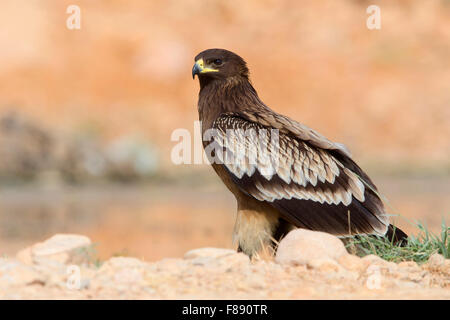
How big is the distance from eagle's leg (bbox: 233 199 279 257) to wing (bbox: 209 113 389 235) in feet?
0.62

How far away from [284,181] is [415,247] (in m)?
1.55

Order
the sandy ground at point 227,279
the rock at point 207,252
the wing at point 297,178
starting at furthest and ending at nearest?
1. the wing at point 297,178
2. the rock at point 207,252
3. the sandy ground at point 227,279

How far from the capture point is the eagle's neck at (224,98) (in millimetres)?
9094

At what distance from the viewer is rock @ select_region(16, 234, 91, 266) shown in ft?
25.0

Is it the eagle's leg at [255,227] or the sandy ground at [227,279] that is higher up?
the eagle's leg at [255,227]

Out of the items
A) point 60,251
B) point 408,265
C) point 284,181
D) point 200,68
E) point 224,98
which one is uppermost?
point 200,68

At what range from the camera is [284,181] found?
27.8 feet

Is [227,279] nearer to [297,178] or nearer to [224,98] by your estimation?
[297,178]

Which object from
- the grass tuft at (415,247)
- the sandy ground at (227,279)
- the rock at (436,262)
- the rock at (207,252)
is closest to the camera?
the sandy ground at (227,279)

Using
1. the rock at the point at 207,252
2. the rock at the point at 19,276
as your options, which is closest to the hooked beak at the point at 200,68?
the rock at the point at 207,252

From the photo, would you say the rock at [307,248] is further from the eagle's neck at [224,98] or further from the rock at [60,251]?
the eagle's neck at [224,98]

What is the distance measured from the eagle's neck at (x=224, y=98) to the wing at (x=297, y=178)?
0.24m

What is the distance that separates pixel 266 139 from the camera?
28.5 ft

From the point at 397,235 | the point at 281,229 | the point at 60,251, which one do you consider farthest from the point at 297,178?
the point at 60,251
